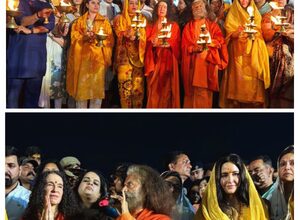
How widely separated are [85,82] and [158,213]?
2.33ft

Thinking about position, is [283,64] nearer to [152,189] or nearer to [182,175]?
[182,175]

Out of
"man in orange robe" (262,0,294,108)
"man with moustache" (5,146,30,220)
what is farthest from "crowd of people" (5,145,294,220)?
"man in orange robe" (262,0,294,108)

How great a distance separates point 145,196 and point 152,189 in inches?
1.9

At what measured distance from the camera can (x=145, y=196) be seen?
301cm

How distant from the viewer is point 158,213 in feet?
9.84

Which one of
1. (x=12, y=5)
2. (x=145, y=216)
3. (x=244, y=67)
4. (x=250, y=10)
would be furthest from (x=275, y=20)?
(x=12, y=5)

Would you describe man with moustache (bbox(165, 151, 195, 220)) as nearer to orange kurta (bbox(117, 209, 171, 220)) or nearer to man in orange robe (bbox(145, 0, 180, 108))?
orange kurta (bbox(117, 209, 171, 220))

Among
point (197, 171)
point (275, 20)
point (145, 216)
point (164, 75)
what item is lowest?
point (145, 216)

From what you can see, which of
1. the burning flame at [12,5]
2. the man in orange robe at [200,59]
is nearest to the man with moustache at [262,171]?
the man in orange robe at [200,59]

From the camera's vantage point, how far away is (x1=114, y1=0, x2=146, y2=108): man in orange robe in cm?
305

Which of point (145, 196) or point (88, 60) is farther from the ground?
point (88, 60)

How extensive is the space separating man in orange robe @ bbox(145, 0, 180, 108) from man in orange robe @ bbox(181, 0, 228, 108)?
39 millimetres

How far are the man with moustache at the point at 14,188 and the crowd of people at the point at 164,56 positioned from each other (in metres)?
0.28
